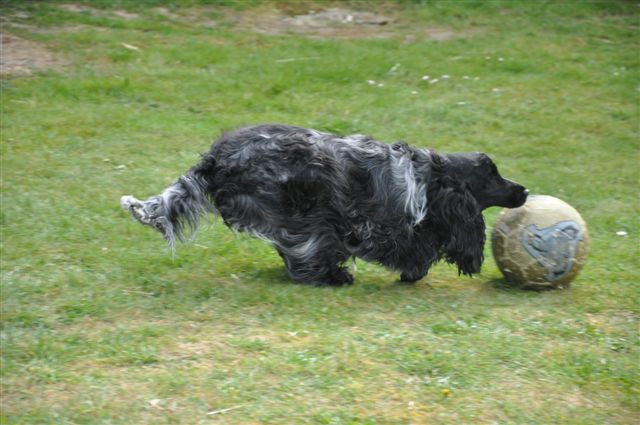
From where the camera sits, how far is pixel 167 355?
6090 mm

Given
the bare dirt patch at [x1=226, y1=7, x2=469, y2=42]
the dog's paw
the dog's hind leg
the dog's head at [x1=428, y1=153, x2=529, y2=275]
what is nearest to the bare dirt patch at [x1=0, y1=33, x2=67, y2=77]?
the bare dirt patch at [x1=226, y1=7, x2=469, y2=42]

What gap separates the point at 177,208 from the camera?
7344 millimetres

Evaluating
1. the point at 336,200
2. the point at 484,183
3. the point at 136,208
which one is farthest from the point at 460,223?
the point at 136,208

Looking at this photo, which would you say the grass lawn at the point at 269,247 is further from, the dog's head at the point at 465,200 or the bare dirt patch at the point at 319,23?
the dog's head at the point at 465,200

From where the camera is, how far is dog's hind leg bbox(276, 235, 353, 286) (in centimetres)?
751

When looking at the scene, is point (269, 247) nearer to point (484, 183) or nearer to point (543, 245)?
point (484, 183)

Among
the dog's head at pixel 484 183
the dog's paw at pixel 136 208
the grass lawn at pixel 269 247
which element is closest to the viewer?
the grass lawn at pixel 269 247

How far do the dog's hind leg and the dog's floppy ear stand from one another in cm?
87

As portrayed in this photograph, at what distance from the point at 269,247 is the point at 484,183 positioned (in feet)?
6.99

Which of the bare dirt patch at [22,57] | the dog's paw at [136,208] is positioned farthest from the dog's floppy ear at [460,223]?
the bare dirt patch at [22,57]

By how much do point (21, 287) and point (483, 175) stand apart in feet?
12.7

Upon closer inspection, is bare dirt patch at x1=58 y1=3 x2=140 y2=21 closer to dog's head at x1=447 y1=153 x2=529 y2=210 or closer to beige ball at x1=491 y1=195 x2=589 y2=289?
dog's head at x1=447 y1=153 x2=529 y2=210

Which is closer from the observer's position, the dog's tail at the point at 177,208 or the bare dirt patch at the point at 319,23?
the dog's tail at the point at 177,208

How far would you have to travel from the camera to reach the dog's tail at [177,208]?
727 centimetres
